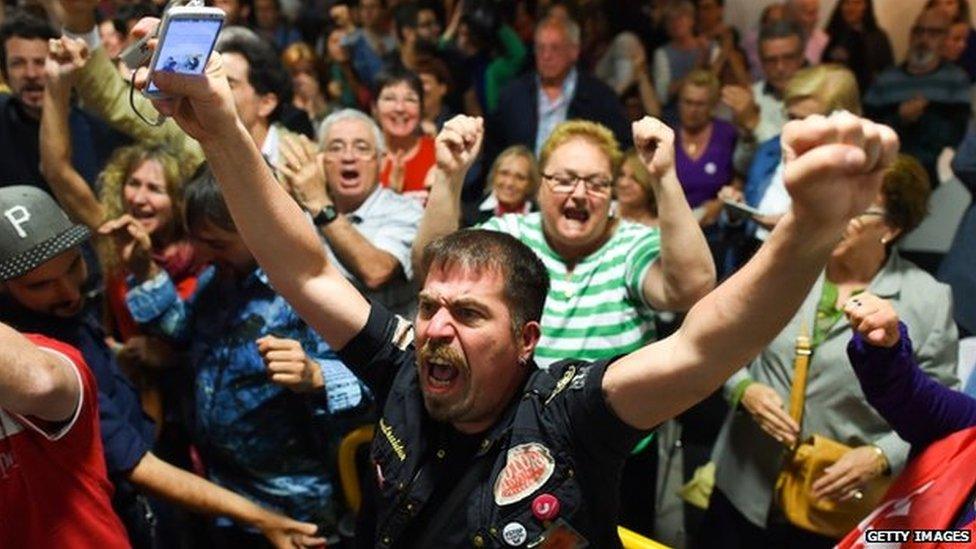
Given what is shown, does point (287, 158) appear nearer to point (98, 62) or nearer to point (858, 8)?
point (98, 62)

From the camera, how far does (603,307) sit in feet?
8.20

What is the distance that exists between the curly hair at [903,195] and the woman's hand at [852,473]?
52 cm

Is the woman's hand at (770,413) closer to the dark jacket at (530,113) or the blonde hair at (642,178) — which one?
the blonde hair at (642,178)

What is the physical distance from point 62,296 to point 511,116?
2.83 m

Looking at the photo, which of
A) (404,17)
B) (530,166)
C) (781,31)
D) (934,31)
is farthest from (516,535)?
(404,17)

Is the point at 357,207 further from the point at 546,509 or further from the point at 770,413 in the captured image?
the point at 546,509

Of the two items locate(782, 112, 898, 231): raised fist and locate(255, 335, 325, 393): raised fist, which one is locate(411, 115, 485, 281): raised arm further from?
locate(782, 112, 898, 231): raised fist

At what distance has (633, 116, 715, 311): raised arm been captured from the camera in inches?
82.7

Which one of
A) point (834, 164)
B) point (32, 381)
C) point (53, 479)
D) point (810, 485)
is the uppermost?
point (834, 164)

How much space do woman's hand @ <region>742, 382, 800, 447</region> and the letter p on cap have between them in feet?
5.14

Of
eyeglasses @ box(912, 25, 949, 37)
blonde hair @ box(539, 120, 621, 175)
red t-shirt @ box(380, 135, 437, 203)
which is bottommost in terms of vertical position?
red t-shirt @ box(380, 135, 437, 203)

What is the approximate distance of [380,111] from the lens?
3.96 metres

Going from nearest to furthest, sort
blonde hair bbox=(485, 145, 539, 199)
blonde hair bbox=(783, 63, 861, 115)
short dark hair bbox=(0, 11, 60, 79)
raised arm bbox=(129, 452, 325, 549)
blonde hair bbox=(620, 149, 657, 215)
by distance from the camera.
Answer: raised arm bbox=(129, 452, 325, 549) < blonde hair bbox=(783, 63, 861, 115) < short dark hair bbox=(0, 11, 60, 79) < blonde hair bbox=(620, 149, 657, 215) < blonde hair bbox=(485, 145, 539, 199)

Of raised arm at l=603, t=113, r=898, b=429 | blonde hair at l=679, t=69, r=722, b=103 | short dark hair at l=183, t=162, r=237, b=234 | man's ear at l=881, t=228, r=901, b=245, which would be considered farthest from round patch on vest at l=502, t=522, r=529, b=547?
blonde hair at l=679, t=69, r=722, b=103
